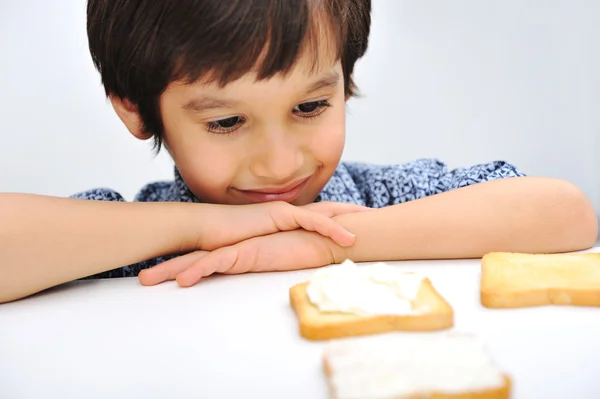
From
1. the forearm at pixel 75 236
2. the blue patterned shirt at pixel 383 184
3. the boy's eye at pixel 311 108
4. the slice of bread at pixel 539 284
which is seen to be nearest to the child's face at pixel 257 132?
the boy's eye at pixel 311 108

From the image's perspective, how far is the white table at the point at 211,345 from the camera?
1.74ft

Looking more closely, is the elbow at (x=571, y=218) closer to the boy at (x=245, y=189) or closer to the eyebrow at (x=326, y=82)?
the boy at (x=245, y=189)

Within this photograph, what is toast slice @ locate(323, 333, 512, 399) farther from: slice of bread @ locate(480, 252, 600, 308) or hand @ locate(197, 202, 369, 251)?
hand @ locate(197, 202, 369, 251)

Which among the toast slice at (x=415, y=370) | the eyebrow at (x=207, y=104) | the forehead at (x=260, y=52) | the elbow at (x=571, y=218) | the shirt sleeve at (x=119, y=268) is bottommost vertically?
the toast slice at (x=415, y=370)

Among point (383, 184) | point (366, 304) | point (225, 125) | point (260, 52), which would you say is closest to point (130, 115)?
point (225, 125)

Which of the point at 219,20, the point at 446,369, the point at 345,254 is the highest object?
the point at 219,20

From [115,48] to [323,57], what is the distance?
12.9 inches

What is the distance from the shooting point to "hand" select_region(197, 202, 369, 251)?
0.88 meters

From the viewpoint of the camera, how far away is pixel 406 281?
0.70m

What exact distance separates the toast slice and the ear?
2.05ft

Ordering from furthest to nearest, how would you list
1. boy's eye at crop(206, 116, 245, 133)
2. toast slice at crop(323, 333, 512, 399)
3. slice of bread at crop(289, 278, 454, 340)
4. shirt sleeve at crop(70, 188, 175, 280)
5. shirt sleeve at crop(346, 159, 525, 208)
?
1. shirt sleeve at crop(346, 159, 525, 208)
2. shirt sleeve at crop(70, 188, 175, 280)
3. boy's eye at crop(206, 116, 245, 133)
4. slice of bread at crop(289, 278, 454, 340)
5. toast slice at crop(323, 333, 512, 399)

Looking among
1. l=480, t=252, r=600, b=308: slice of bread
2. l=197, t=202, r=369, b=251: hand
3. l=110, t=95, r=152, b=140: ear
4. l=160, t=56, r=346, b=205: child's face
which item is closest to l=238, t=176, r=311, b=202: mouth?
l=160, t=56, r=346, b=205: child's face

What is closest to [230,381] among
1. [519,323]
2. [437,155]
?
[519,323]

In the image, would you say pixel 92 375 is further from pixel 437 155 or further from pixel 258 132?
pixel 437 155
